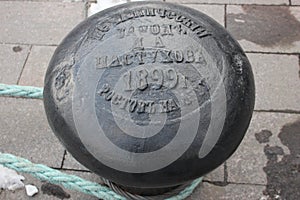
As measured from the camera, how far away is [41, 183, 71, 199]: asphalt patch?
8.34 feet

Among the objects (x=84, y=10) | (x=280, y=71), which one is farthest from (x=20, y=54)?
(x=280, y=71)

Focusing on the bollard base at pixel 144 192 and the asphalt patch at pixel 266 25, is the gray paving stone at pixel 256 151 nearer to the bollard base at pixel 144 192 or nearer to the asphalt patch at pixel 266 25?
the bollard base at pixel 144 192

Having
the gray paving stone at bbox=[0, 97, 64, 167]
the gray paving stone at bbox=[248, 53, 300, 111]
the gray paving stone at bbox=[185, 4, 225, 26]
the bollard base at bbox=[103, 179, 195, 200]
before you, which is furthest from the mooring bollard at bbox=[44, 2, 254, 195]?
the gray paving stone at bbox=[185, 4, 225, 26]

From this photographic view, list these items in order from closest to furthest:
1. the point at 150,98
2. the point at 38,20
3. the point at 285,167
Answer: the point at 150,98
the point at 285,167
the point at 38,20

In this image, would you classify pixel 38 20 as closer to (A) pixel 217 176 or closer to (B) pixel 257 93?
(B) pixel 257 93

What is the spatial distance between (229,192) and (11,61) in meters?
1.70

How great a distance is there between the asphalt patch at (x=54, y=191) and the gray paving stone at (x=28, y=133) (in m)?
0.13

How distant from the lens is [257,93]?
3055 mm

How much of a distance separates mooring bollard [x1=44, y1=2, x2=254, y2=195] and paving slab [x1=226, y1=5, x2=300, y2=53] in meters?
1.43

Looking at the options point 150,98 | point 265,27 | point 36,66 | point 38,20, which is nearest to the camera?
point 150,98

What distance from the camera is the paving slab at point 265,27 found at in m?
3.36

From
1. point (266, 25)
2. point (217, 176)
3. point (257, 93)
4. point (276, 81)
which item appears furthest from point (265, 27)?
point (217, 176)

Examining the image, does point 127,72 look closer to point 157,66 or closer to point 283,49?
point 157,66

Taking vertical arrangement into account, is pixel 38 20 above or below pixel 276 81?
above
